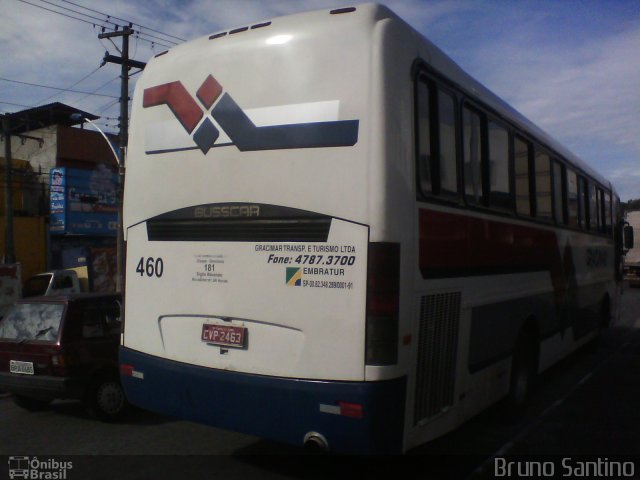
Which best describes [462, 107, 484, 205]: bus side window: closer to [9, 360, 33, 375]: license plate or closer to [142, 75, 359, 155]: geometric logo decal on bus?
[142, 75, 359, 155]: geometric logo decal on bus

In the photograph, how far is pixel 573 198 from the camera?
10.1 m

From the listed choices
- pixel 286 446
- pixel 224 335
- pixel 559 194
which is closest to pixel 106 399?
pixel 286 446

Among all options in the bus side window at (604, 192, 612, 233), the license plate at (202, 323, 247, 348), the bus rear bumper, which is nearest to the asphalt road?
the bus rear bumper

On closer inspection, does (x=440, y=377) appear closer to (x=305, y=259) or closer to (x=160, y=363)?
(x=305, y=259)

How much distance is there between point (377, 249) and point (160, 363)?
90.9 inches

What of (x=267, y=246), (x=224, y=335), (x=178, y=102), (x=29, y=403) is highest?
(x=178, y=102)

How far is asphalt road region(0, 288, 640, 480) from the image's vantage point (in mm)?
5930

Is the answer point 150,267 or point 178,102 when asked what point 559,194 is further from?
point 150,267

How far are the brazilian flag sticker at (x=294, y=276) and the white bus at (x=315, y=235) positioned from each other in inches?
0.8

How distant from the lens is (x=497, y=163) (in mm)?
6754

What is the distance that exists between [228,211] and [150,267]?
109 cm

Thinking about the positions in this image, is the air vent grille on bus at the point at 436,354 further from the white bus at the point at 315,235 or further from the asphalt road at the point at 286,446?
the asphalt road at the point at 286,446

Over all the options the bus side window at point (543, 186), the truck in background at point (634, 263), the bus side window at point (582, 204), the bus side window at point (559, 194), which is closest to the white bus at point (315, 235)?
the bus side window at point (543, 186)

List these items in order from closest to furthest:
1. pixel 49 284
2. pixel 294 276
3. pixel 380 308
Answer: pixel 380 308 < pixel 294 276 < pixel 49 284
